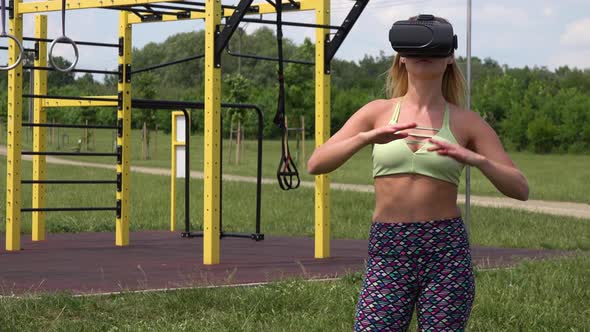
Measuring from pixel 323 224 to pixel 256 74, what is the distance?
229ft

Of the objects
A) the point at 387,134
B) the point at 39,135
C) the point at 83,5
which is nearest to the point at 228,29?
the point at 83,5

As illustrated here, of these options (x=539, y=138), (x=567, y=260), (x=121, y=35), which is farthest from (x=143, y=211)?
(x=539, y=138)

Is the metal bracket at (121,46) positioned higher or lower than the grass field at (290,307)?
higher

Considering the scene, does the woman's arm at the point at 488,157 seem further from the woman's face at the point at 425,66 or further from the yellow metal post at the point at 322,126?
the yellow metal post at the point at 322,126

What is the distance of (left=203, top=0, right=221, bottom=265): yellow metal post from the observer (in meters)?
9.15

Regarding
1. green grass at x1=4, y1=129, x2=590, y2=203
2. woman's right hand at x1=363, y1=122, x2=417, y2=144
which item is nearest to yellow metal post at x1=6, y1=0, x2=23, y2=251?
woman's right hand at x1=363, y1=122, x2=417, y2=144

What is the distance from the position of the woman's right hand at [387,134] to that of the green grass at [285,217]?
8743 millimetres

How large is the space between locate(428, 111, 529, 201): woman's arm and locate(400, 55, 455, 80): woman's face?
7.4 inches

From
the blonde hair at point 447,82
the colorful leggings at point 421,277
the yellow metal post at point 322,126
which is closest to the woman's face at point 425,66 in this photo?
the blonde hair at point 447,82

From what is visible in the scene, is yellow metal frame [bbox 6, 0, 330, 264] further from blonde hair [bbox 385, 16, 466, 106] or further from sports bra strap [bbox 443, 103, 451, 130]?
sports bra strap [bbox 443, 103, 451, 130]

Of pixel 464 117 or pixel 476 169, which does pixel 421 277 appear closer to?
pixel 464 117

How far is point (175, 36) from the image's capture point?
96625 mm

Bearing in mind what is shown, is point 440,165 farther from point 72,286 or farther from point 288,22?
point 288,22

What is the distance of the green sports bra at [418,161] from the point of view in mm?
3619
